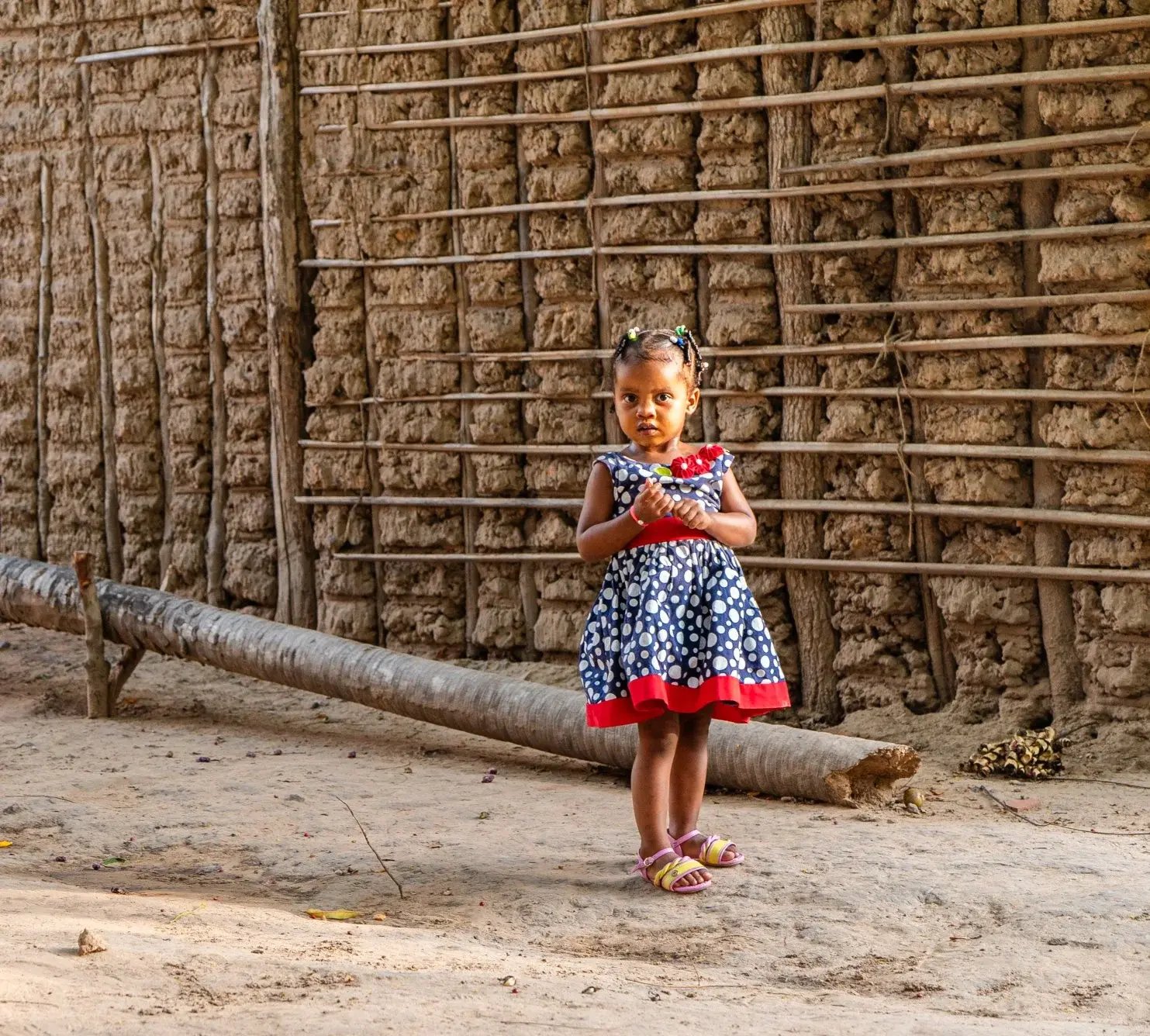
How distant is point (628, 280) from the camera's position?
525 centimetres

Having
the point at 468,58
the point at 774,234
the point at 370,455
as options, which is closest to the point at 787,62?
the point at 774,234

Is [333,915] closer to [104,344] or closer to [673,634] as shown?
[673,634]

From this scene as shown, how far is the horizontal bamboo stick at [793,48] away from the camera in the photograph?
4402 mm

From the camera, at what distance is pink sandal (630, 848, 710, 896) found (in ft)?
11.0

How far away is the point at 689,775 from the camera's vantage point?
3465 mm

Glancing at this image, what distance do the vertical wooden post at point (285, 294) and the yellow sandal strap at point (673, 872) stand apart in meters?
3.05

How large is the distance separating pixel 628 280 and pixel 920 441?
3.85 ft

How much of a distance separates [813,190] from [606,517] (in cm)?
192

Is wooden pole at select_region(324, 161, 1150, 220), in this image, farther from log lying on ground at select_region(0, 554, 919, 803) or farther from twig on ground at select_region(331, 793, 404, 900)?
twig on ground at select_region(331, 793, 404, 900)

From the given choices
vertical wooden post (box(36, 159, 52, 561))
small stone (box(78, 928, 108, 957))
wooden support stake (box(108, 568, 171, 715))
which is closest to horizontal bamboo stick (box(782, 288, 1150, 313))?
wooden support stake (box(108, 568, 171, 715))

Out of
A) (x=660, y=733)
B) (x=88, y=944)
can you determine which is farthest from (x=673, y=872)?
(x=88, y=944)

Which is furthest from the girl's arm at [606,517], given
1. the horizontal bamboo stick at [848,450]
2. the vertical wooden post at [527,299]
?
the vertical wooden post at [527,299]

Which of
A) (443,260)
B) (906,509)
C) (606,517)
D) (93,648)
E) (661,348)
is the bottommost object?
(93,648)

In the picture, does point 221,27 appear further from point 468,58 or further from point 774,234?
point 774,234
